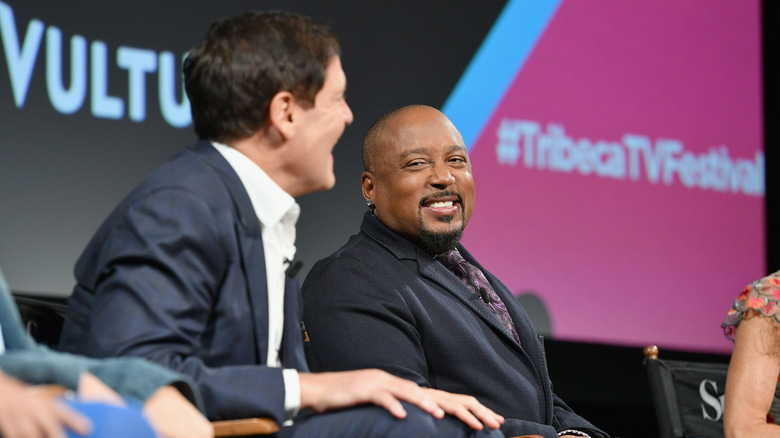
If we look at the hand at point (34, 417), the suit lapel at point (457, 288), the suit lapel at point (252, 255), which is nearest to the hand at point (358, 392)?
the suit lapel at point (252, 255)

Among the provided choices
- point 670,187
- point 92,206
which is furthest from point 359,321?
point 670,187

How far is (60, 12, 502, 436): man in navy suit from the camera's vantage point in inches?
56.9

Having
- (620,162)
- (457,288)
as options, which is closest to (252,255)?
(457,288)

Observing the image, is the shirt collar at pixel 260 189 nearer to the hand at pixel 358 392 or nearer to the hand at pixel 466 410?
the hand at pixel 358 392

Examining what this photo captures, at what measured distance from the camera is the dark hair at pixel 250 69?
1665mm

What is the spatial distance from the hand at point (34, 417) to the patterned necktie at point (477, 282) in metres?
1.80

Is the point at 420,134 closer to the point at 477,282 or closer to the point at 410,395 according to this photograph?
the point at 477,282

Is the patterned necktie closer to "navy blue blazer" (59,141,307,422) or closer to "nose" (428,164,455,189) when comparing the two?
"nose" (428,164,455,189)

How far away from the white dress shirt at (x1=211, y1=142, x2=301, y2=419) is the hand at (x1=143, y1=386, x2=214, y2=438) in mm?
410

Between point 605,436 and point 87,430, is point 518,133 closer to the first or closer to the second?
point 605,436

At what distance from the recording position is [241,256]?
1591mm

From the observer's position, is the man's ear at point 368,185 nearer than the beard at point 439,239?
No

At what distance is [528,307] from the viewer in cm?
404

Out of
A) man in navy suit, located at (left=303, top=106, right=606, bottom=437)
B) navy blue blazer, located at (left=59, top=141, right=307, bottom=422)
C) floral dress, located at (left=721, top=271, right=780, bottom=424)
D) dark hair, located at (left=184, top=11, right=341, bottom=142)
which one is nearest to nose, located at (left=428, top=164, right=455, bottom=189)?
man in navy suit, located at (left=303, top=106, right=606, bottom=437)
